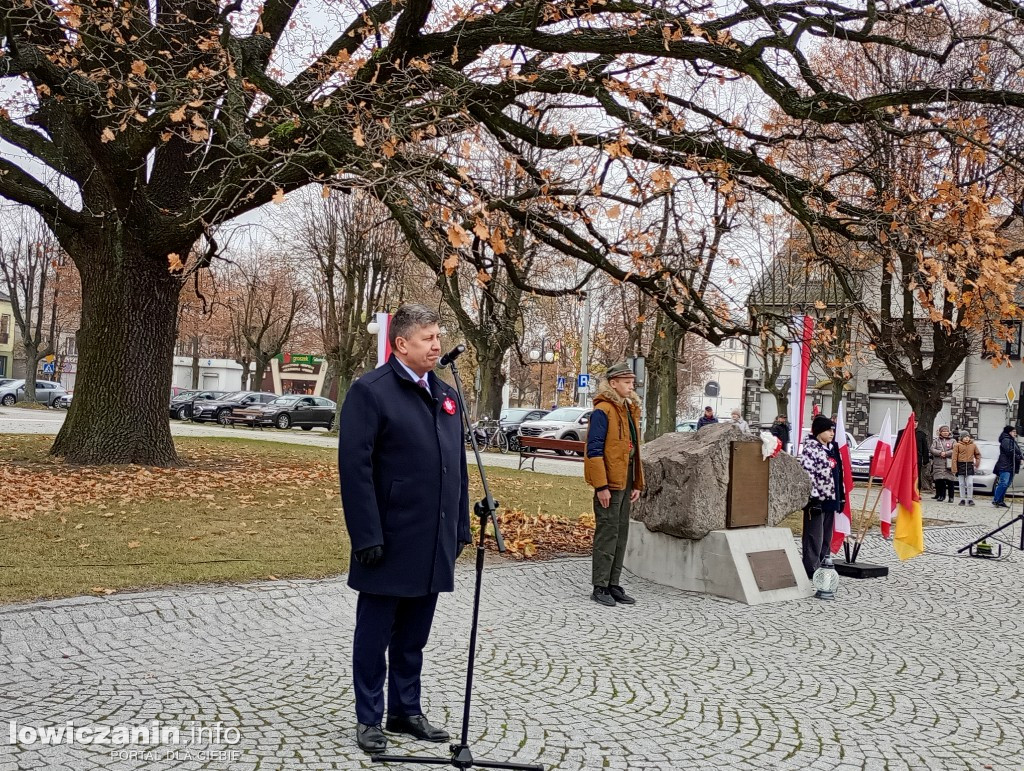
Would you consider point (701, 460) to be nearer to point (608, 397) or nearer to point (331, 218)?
point (608, 397)

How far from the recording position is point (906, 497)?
10.2 meters

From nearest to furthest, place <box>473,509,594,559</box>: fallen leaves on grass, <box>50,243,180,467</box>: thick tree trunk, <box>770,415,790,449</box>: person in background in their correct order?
<box>473,509,594,559</box>: fallen leaves on grass → <box>50,243,180,467</box>: thick tree trunk → <box>770,415,790,449</box>: person in background

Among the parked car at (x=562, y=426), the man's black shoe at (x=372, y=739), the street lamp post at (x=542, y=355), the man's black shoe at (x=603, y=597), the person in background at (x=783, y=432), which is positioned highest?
the street lamp post at (x=542, y=355)

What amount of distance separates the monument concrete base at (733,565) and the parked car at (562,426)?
908 inches

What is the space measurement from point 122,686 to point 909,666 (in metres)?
4.96

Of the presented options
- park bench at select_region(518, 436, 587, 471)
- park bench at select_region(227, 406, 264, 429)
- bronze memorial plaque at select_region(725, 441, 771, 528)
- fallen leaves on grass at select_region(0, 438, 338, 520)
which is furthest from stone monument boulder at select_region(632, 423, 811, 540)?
park bench at select_region(227, 406, 264, 429)

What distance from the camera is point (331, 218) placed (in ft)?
118

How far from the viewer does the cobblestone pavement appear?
4469 millimetres

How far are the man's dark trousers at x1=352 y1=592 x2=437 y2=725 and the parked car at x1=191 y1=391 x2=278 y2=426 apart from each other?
3737cm

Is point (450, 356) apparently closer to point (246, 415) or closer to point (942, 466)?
point (942, 466)

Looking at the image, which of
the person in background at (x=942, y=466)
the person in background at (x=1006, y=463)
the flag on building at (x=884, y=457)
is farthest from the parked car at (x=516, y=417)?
the flag on building at (x=884, y=457)

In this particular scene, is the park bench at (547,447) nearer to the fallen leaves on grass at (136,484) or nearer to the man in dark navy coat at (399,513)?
the fallen leaves on grass at (136,484)

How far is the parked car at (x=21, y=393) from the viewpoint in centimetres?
5000

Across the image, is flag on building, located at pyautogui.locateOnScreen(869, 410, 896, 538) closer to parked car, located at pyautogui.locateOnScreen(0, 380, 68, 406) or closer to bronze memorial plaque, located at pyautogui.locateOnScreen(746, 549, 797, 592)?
bronze memorial plaque, located at pyautogui.locateOnScreen(746, 549, 797, 592)
